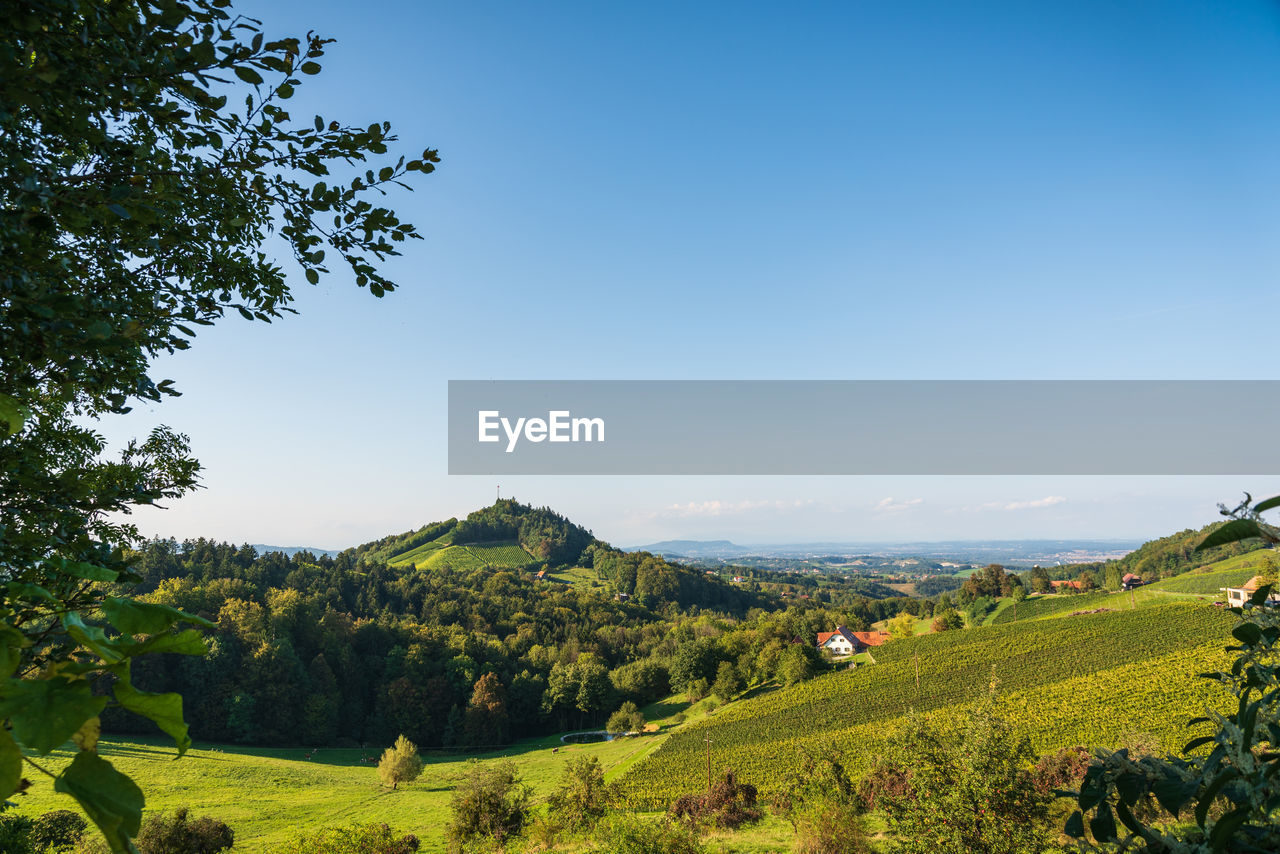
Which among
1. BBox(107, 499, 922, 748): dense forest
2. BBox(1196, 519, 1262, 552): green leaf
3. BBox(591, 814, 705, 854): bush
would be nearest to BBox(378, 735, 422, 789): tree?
BBox(107, 499, 922, 748): dense forest

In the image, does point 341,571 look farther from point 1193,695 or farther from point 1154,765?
point 1154,765

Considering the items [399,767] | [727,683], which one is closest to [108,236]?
[399,767]

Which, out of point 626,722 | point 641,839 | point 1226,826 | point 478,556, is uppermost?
point 1226,826

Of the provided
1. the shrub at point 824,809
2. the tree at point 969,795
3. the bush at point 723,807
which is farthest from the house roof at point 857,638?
the tree at point 969,795

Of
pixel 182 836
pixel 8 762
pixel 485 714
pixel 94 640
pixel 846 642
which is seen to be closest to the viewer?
pixel 8 762

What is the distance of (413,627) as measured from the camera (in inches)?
2566

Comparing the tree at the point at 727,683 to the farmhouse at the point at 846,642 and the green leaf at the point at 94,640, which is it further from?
the green leaf at the point at 94,640

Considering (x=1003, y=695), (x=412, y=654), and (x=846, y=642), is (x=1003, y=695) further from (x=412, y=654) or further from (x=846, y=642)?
(x=412, y=654)

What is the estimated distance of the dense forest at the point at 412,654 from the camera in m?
48.2

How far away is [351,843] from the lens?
18984 mm

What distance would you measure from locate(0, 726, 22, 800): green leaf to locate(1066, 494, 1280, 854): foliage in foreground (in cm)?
193

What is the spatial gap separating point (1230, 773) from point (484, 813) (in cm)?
2784

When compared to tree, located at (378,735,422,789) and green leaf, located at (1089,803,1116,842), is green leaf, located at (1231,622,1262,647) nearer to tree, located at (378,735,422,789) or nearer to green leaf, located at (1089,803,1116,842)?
green leaf, located at (1089,803,1116,842)

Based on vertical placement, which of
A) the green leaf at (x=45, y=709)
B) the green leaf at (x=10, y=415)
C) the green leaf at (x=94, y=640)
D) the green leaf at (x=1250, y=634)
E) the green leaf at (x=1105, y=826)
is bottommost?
the green leaf at (x=1105, y=826)
